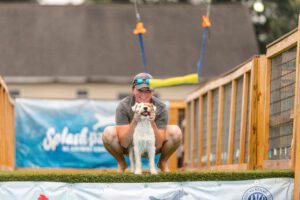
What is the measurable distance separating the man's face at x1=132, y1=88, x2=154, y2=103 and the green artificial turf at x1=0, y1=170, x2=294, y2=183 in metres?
1.19

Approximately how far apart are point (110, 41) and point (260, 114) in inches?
1019

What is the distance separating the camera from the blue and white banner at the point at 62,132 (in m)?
21.8

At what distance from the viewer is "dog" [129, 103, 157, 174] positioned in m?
9.88

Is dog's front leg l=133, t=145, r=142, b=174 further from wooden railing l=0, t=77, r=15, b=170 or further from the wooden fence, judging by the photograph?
wooden railing l=0, t=77, r=15, b=170

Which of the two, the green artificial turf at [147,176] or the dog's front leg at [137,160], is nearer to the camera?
the green artificial turf at [147,176]

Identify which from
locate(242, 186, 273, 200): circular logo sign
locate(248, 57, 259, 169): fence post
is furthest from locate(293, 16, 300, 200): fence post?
locate(248, 57, 259, 169): fence post

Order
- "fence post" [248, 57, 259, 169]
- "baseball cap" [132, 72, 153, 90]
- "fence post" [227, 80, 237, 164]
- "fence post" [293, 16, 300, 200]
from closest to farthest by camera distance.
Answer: "fence post" [293, 16, 300, 200], "baseball cap" [132, 72, 153, 90], "fence post" [248, 57, 259, 169], "fence post" [227, 80, 237, 164]

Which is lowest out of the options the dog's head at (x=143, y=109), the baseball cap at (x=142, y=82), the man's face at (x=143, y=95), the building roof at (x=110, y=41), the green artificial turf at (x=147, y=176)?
the green artificial turf at (x=147, y=176)

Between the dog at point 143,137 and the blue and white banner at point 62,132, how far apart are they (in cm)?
1162

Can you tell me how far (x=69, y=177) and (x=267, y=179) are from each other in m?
2.06

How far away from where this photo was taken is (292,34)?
1055 centimetres

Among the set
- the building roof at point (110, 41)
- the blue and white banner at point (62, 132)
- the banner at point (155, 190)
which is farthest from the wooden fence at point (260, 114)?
the building roof at point (110, 41)

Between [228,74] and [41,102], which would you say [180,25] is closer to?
[41,102]

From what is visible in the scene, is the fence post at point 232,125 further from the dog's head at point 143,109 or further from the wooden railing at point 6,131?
the dog's head at point 143,109
